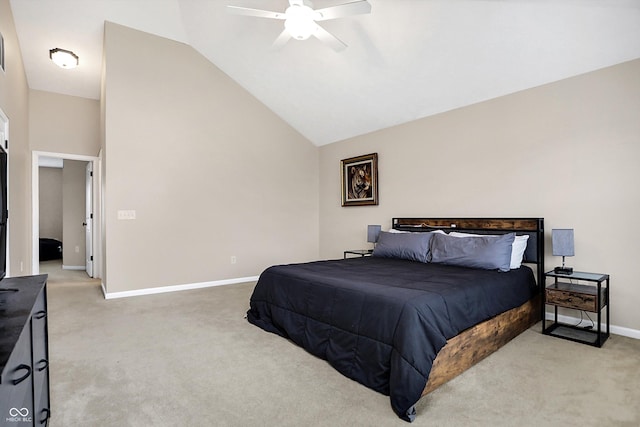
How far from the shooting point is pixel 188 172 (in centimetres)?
509

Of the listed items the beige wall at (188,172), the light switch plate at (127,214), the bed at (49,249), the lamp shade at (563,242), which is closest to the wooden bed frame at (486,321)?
the lamp shade at (563,242)

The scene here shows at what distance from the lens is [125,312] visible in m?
3.87

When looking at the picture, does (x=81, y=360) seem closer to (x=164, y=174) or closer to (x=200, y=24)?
(x=164, y=174)

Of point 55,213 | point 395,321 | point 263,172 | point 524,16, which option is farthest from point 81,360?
point 55,213

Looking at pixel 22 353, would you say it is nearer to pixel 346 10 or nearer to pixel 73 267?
pixel 346 10

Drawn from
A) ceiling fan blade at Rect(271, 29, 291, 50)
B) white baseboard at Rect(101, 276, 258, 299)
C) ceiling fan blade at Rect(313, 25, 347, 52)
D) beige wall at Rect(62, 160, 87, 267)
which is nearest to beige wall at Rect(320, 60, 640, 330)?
ceiling fan blade at Rect(313, 25, 347, 52)

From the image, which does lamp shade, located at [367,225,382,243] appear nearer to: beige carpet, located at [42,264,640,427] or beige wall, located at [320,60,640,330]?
beige wall, located at [320,60,640,330]

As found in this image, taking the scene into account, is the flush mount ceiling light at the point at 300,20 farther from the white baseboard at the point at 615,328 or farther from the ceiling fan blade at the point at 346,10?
the white baseboard at the point at 615,328

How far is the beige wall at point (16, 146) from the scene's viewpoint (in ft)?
12.9

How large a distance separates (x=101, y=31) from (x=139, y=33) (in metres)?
0.49

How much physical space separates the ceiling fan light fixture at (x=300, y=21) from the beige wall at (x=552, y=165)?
228 cm

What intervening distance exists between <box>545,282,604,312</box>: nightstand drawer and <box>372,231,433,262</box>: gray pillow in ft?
4.01

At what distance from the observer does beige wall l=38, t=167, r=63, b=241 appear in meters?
9.27

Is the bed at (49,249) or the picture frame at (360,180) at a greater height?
the picture frame at (360,180)
